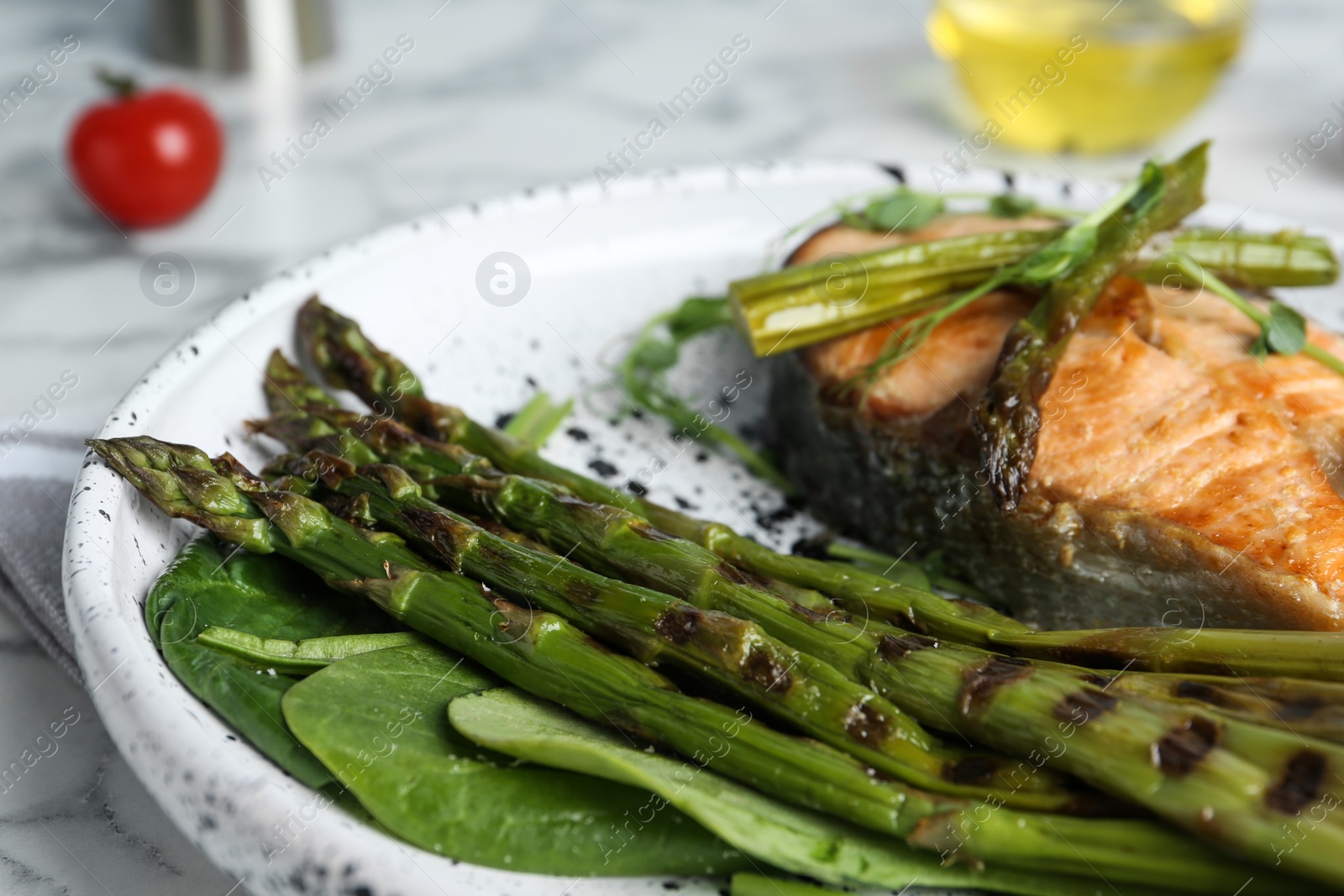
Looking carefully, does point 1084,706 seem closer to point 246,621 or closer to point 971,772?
point 971,772

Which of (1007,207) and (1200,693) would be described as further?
(1007,207)

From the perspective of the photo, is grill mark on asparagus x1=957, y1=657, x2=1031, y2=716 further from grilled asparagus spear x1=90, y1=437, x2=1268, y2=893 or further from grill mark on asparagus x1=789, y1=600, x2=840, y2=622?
grill mark on asparagus x1=789, y1=600, x2=840, y2=622

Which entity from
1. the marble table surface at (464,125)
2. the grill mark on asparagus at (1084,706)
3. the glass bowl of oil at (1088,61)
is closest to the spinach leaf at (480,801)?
the grill mark on asparagus at (1084,706)

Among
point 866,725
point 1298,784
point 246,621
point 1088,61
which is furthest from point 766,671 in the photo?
point 1088,61

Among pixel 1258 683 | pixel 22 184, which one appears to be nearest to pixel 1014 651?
pixel 1258 683

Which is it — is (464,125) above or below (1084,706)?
above

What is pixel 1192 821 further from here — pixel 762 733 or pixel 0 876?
pixel 0 876

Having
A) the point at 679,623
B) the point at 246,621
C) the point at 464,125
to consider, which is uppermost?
the point at 464,125
